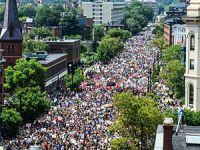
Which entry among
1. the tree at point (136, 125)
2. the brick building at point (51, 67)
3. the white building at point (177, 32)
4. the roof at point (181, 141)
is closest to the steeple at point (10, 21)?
the brick building at point (51, 67)

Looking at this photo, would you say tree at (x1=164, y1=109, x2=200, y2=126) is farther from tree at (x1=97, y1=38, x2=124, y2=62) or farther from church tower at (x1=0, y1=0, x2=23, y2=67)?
tree at (x1=97, y1=38, x2=124, y2=62)

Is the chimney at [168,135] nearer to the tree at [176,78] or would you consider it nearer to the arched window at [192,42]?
the arched window at [192,42]

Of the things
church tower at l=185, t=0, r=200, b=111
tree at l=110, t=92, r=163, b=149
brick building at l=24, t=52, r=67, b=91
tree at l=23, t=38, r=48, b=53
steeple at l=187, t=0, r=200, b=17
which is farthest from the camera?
tree at l=23, t=38, r=48, b=53

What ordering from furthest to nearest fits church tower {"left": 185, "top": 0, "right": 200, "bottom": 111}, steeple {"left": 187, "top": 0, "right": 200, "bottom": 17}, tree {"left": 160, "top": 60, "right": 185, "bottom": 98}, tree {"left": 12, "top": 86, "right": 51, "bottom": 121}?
tree {"left": 160, "top": 60, "right": 185, "bottom": 98}, tree {"left": 12, "top": 86, "right": 51, "bottom": 121}, church tower {"left": 185, "top": 0, "right": 200, "bottom": 111}, steeple {"left": 187, "top": 0, "right": 200, "bottom": 17}

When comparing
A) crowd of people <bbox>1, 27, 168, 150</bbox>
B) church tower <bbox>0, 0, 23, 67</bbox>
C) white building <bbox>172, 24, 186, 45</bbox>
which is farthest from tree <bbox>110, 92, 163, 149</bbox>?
white building <bbox>172, 24, 186, 45</bbox>

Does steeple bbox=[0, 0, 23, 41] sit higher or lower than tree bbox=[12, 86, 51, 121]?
higher

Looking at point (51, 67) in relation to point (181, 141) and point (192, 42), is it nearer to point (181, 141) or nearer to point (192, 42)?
point (192, 42)

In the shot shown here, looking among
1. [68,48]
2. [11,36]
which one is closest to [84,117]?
[11,36]
